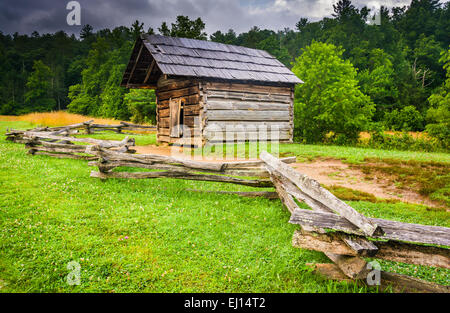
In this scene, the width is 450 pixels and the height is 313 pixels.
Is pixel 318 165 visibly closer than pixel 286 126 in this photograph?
Yes

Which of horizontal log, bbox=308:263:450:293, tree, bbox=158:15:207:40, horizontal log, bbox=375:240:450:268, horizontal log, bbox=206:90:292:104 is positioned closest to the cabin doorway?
horizontal log, bbox=206:90:292:104

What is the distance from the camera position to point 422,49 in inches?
1453

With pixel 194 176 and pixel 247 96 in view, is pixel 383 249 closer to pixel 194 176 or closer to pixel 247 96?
pixel 194 176

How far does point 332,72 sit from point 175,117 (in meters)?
12.4

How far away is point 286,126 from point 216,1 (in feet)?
60.6

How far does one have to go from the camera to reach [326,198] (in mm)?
3373

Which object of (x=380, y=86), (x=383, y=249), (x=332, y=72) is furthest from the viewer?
(x=380, y=86)

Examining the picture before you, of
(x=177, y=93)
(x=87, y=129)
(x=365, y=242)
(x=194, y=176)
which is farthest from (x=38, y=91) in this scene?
(x=365, y=242)

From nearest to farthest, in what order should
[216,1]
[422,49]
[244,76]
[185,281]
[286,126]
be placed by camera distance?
1. [185,281]
2. [244,76]
3. [286,126]
4. [216,1]
5. [422,49]

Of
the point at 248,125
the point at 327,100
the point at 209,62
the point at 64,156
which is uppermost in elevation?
the point at 209,62

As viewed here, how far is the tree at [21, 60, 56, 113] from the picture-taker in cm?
4956

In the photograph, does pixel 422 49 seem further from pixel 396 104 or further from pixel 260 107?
pixel 260 107

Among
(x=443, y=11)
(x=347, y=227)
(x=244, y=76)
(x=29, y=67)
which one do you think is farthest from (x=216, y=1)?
(x=29, y=67)

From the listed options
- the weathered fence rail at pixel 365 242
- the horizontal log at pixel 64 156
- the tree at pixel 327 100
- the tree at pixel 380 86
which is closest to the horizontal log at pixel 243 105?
the tree at pixel 327 100
